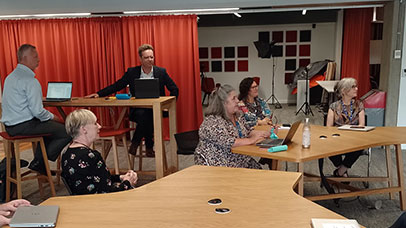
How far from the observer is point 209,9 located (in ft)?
17.6

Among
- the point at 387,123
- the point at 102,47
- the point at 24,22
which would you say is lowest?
the point at 387,123

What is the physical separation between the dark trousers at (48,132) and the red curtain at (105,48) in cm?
258

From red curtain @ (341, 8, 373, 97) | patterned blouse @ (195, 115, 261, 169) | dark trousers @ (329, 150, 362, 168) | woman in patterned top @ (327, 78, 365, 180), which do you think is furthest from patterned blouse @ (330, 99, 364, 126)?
red curtain @ (341, 8, 373, 97)

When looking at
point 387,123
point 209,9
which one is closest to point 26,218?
point 209,9

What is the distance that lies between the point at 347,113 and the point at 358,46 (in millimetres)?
4776

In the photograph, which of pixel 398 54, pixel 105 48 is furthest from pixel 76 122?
pixel 398 54

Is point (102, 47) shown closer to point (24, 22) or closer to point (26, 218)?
point (24, 22)

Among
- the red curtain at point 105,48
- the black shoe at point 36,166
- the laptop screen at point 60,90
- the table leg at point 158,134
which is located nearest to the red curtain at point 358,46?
the red curtain at point 105,48

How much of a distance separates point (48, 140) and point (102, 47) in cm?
275

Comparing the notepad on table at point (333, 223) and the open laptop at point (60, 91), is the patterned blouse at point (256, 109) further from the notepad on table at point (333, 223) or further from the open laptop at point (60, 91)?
the notepad on table at point (333, 223)

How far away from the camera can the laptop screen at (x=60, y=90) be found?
138 inches

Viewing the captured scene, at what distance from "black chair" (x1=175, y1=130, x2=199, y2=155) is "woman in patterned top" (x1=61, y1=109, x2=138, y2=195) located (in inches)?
44.0

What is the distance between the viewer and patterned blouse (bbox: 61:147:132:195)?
80.5 inches

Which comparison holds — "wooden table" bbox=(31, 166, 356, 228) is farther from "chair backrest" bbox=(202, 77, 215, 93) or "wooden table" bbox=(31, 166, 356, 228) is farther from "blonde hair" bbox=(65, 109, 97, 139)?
"chair backrest" bbox=(202, 77, 215, 93)
